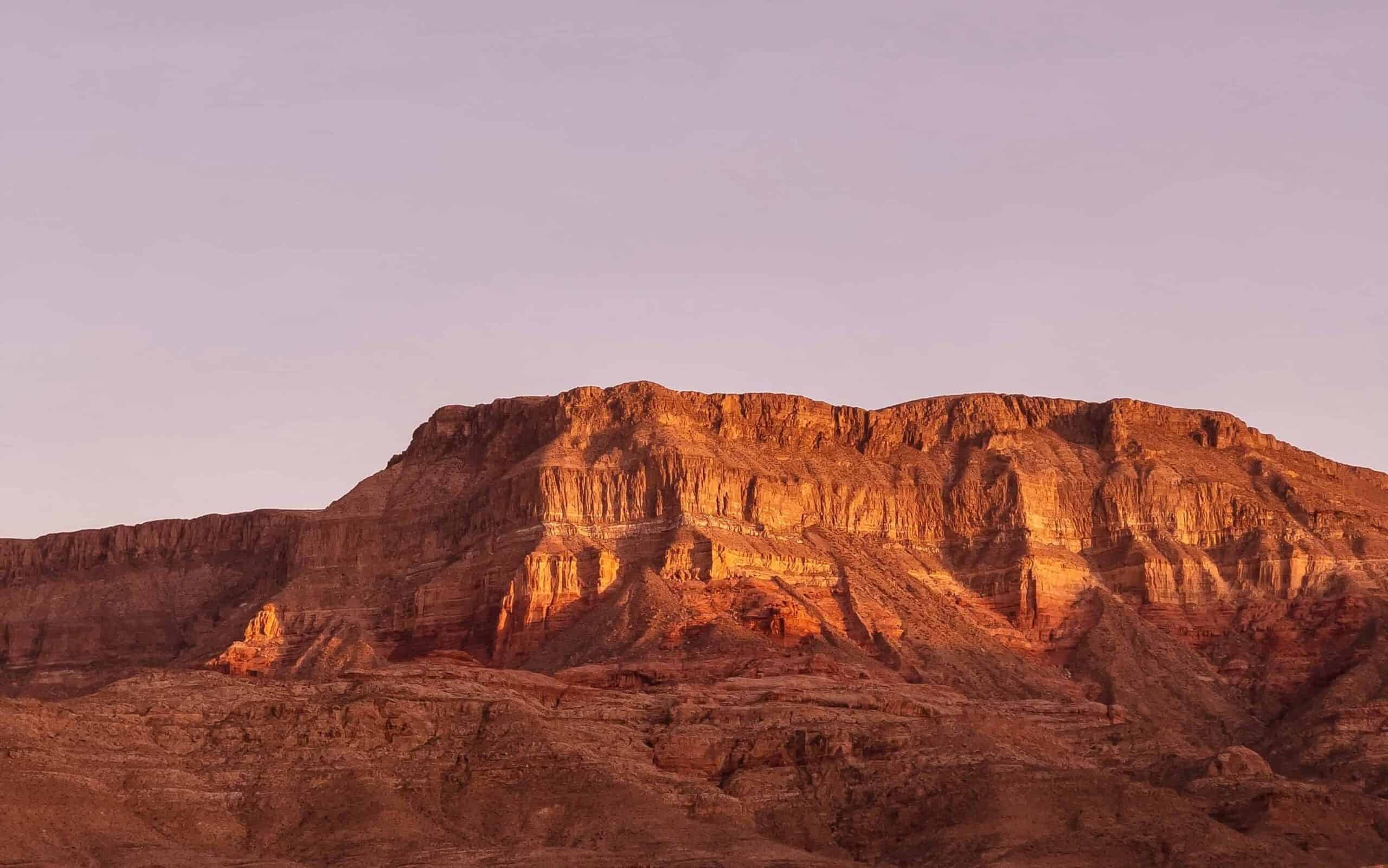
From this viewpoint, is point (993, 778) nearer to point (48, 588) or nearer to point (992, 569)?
point (992, 569)

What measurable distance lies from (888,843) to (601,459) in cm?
3524

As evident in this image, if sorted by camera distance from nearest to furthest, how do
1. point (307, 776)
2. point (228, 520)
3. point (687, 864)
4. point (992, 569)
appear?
point (687, 864), point (307, 776), point (992, 569), point (228, 520)

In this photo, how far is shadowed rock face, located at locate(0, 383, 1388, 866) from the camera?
106m

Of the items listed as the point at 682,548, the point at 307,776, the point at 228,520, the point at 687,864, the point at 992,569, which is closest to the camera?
the point at 687,864

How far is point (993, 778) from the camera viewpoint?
110m

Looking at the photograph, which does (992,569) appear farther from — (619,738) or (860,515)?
(619,738)

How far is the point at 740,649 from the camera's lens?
409 feet

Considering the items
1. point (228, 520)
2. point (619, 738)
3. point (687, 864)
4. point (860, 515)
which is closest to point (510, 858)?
point (687, 864)

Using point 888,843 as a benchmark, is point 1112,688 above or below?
above

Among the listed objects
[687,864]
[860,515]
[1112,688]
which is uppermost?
[860,515]

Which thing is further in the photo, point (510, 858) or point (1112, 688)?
point (1112, 688)

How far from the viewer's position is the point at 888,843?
108m

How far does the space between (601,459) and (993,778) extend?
34188mm

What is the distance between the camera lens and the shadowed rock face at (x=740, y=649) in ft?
346
